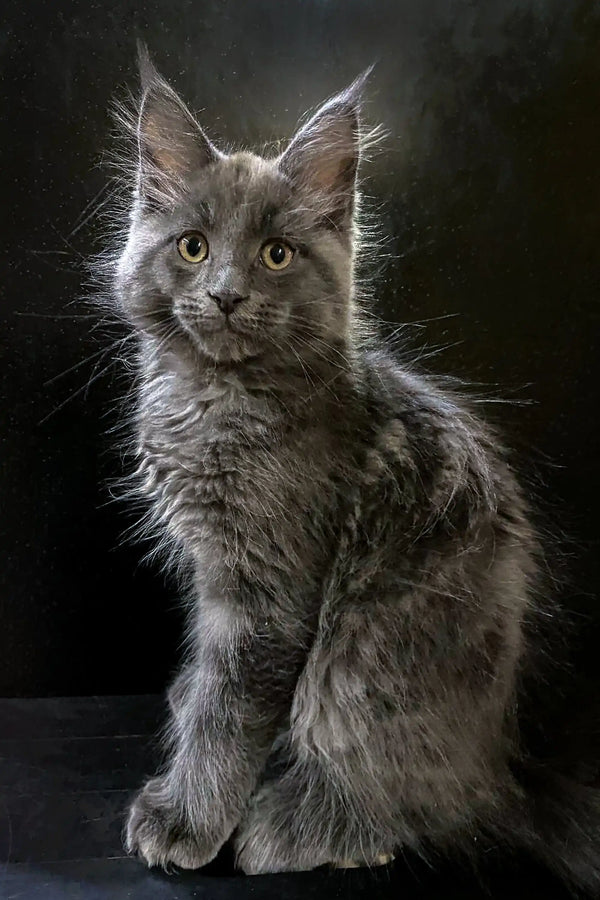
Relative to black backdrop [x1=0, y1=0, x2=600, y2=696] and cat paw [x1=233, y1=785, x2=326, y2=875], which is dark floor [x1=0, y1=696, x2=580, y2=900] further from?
black backdrop [x1=0, y1=0, x2=600, y2=696]

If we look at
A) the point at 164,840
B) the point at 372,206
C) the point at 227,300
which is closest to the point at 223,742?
the point at 164,840

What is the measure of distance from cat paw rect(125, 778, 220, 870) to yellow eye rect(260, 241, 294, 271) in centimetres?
76

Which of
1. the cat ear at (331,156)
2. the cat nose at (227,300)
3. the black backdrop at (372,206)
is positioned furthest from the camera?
the black backdrop at (372,206)

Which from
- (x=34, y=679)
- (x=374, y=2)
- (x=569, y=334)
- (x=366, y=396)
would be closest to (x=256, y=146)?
(x=374, y=2)

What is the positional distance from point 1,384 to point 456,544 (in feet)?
2.87

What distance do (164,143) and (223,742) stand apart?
0.83 meters

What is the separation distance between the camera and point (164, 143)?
A: 1106 mm

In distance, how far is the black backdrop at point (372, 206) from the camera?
4.58 feet

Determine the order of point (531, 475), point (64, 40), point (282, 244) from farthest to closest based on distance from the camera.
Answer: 1. point (531, 475)
2. point (64, 40)
3. point (282, 244)

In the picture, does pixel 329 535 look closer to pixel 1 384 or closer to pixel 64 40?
pixel 1 384

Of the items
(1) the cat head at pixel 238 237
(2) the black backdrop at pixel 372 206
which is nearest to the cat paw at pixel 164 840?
(2) the black backdrop at pixel 372 206

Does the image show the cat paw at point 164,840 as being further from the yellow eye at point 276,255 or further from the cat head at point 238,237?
the yellow eye at point 276,255

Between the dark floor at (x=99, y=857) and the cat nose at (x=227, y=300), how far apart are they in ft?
2.49

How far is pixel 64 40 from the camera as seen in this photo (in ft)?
4.48
